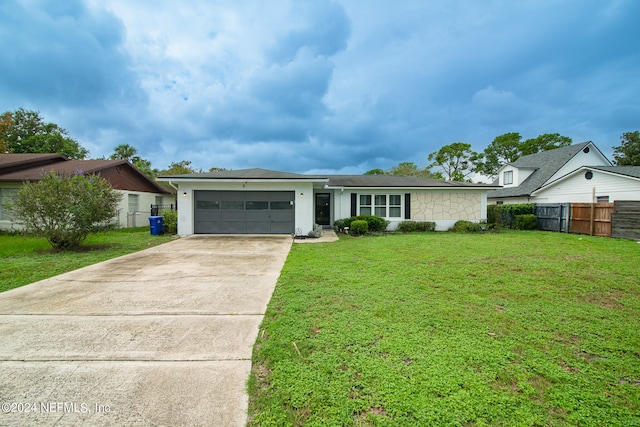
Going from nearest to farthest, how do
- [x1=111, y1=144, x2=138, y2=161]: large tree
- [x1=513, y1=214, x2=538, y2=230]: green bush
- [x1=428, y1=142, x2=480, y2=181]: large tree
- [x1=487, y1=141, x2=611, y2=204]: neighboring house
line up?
[x1=513, y1=214, x2=538, y2=230]: green bush → [x1=487, y1=141, x2=611, y2=204]: neighboring house → [x1=111, y1=144, x2=138, y2=161]: large tree → [x1=428, y1=142, x2=480, y2=181]: large tree

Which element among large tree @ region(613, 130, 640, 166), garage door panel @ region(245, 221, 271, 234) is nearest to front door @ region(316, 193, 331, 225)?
garage door panel @ region(245, 221, 271, 234)

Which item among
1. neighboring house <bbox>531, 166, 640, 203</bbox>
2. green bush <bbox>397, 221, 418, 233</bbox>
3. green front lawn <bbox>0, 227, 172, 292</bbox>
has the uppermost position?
neighboring house <bbox>531, 166, 640, 203</bbox>

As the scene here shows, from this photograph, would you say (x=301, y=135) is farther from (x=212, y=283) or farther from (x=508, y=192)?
(x=212, y=283)

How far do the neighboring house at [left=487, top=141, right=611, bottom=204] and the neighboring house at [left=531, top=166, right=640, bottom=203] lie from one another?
1001 mm

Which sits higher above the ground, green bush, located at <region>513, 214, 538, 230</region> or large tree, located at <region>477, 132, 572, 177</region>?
large tree, located at <region>477, 132, 572, 177</region>

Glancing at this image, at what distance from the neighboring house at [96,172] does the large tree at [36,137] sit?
16.0 meters

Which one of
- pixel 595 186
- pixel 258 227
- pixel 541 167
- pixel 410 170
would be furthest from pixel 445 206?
pixel 410 170

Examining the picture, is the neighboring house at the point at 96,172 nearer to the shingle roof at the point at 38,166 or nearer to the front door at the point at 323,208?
the shingle roof at the point at 38,166

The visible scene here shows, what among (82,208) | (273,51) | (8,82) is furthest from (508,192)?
(8,82)

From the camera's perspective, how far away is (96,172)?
14992 mm

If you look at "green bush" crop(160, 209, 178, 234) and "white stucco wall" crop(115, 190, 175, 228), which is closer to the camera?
"green bush" crop(160, 209, 178, 234)

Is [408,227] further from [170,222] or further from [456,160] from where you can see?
[456,160]

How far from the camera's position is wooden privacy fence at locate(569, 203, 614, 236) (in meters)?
12.3

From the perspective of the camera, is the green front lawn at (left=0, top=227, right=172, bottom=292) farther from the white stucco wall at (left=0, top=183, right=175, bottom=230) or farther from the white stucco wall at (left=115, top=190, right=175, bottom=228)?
the white stucco wall at (left=115, top=190, right=175, bottom=228)
